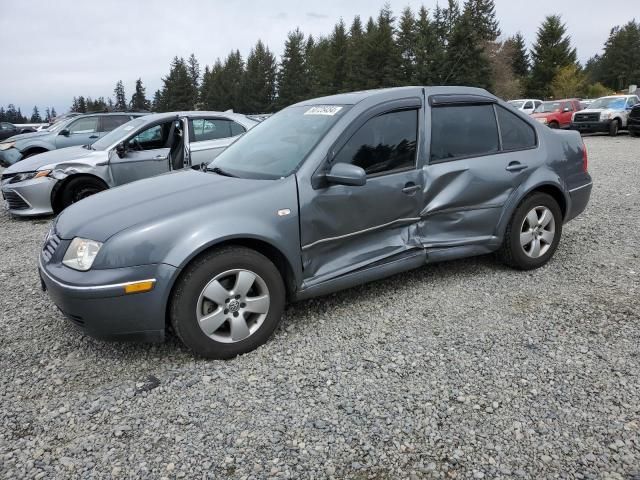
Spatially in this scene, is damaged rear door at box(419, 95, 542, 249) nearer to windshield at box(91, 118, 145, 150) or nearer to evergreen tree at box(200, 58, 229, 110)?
windshield at box(91, 118, 145, 150)

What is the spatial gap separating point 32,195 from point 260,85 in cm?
6663

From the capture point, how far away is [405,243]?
3801 mm

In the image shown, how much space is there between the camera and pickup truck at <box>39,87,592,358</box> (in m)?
2.88

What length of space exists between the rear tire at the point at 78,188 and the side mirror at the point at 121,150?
0.50 metres

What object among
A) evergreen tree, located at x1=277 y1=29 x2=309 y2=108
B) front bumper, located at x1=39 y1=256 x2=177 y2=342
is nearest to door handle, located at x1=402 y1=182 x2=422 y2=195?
front bumper, located at x1=39 y1=256 x2=177 y2=342

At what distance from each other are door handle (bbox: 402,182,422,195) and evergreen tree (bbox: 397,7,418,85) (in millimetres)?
45174

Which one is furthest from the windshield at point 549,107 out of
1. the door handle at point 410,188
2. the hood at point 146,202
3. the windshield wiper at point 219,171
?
the hood at point 146,202

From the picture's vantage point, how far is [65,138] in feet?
39.6

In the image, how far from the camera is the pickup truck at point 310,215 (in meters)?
2.88

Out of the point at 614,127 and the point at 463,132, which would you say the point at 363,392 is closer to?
the point at 463,132

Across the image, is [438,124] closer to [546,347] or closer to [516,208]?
[516,208]

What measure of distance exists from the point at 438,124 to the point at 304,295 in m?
1.76

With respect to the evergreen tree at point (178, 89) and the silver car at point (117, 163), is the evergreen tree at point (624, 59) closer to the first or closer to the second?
the evergreen tree at point (178, 89)

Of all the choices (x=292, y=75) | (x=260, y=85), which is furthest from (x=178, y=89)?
(x=292, y=75)
